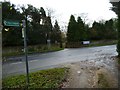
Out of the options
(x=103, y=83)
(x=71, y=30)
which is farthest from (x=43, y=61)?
(x=71, y=30)

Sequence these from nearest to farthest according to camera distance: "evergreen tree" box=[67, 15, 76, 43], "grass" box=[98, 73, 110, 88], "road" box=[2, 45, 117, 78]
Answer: "grass" box=[98, 73, 110, 88], "road" box=[2, 45, 117, 78], "evergreen tree" box=[67, 15, 76, 43]

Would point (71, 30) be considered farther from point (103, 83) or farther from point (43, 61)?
point (103, 83)

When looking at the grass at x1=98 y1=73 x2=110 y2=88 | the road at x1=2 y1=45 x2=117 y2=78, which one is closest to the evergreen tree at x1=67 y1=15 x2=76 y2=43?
the road at x1=2 y1=45 x2=117 y2=78

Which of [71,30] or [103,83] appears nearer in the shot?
[103,83]

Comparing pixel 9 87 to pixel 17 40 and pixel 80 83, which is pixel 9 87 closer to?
pixel 80 83

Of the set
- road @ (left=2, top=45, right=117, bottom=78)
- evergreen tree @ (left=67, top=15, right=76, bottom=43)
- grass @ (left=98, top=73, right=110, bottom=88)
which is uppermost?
evergreen tree @ (left=67, top=15, right=76, bottom=43)

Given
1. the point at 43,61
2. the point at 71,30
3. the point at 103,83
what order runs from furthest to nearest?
1. the point at 71,30
2. the point at 43,61
3. the point at 103,83

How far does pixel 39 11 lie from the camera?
42156mm

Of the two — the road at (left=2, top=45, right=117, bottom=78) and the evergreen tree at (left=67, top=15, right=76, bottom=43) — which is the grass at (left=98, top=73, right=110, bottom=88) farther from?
the evergreen tree at (left=67, top=15, right=76, bottom=43)

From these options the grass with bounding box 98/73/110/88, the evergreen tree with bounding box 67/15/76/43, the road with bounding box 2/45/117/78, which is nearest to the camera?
the grass with bounding box 98/73/110/88

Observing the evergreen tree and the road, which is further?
the evergreen tree

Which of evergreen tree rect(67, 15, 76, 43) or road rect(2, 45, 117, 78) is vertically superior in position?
evergreen tree rect(67, 15, 76, 43)

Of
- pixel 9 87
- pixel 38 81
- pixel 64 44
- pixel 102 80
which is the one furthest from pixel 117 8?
pixel 64 44

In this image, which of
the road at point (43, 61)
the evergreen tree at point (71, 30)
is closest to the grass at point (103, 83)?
the road at point (43, 61)
